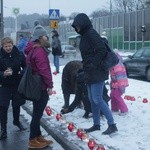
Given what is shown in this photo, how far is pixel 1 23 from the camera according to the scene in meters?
24.8

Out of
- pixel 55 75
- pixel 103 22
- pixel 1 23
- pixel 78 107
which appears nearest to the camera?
pixel 78 107

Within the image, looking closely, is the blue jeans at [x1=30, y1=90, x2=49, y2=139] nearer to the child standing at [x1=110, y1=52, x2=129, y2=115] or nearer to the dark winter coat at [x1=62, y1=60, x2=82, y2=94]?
the dark winter coat at [x1=62, y1=60, x2=82, y2=94]

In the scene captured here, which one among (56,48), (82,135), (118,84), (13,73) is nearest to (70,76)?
(118,84)

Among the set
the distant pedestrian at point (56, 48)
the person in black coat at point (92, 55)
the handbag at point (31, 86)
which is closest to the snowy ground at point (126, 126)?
the person in black coat at point (92, 55)

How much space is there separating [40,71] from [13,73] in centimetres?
103

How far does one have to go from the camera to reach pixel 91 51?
696cm

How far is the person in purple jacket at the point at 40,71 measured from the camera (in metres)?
6.78

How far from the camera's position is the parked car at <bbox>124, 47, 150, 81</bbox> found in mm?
18047

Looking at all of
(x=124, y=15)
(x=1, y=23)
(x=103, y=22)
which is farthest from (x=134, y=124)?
(x=103, y=22)

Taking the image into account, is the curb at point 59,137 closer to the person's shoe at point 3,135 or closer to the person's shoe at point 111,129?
the person's shoe at point 111,129

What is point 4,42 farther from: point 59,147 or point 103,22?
point 103,22

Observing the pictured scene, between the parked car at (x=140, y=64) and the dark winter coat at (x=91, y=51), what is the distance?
11152 mm

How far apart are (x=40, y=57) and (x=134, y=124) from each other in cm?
218

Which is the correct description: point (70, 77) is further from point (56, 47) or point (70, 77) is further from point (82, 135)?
point (56, 47)
